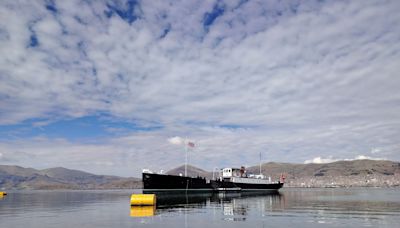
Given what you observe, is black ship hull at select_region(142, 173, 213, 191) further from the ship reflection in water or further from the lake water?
the lake water

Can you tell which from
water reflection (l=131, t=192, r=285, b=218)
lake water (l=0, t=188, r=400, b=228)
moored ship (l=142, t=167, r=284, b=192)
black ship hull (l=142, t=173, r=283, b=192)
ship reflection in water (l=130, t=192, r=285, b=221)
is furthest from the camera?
moored ship (l=142, t=167, r=284, b=192)

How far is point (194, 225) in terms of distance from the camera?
29.7 m

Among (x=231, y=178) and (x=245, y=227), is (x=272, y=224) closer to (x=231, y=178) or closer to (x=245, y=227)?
(x=245, y=227)

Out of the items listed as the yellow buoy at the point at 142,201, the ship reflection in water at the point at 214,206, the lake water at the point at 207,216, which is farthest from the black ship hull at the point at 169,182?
the yellow buoy at the point at 142,201

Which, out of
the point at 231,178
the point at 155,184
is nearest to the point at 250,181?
the point at 231,178

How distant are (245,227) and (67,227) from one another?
1507 cm

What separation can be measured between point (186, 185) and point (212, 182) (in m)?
15.0

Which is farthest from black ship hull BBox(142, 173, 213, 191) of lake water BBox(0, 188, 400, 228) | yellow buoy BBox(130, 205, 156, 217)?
yellow buoy BBox(130, 205, 156, 217)

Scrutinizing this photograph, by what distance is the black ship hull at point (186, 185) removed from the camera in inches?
3903

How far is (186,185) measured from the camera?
10969 cm

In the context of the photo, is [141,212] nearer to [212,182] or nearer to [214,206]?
[214,206]

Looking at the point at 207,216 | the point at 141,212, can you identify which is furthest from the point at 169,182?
the point at 207,216

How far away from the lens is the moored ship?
327 feet

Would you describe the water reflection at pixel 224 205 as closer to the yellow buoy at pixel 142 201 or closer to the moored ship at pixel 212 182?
the yellow buoy at pixel 142 201
